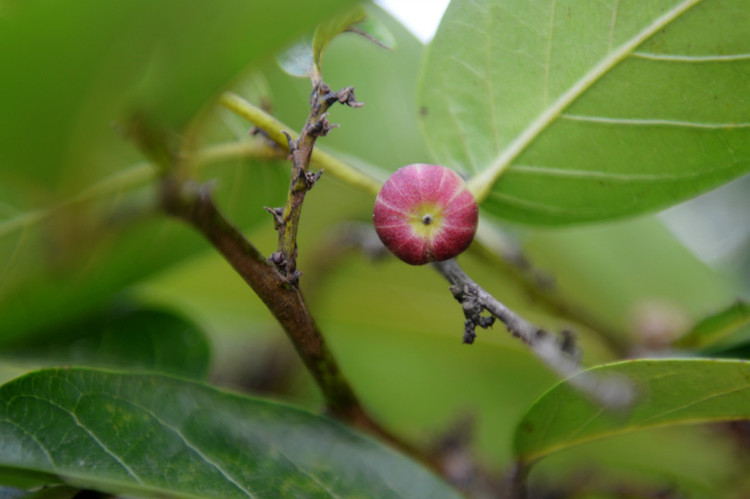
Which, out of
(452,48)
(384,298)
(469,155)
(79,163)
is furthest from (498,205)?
(384,298)

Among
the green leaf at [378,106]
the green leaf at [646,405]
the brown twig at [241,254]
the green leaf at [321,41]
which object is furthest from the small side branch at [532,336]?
the green leaf at [378,106]

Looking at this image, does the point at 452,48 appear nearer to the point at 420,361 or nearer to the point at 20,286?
the point at 20,286

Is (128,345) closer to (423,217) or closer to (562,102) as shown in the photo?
(423,217)

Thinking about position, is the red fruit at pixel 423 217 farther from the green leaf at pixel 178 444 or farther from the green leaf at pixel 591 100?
the green leaf at pixel 178 444

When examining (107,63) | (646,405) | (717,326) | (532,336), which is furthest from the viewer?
(717,326)

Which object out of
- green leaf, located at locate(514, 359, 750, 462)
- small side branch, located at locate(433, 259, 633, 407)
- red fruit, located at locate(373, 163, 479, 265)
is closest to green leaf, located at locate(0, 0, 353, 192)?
red fruit, located at locate(373, 163, 479, 265)

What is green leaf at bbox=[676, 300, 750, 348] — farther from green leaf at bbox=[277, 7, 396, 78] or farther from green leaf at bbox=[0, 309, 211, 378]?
green leaf at bbox=[0, 309, 211, 378]

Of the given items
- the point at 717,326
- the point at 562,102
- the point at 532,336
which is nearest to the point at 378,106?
the point at 562,102
